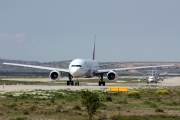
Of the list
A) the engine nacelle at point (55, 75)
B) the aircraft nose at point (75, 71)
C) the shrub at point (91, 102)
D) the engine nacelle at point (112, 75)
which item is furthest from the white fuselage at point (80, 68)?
the shrub at point (91, 102)

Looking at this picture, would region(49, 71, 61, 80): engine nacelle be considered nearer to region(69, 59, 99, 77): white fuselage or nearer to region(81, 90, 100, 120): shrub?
region(69, 59, 99, 77): white fuselage

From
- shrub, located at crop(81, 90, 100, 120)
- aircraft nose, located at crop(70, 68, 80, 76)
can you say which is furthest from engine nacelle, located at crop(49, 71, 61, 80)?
shrub, located at crop(81, 90, 100, 120)

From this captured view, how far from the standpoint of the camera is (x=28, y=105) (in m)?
39.1

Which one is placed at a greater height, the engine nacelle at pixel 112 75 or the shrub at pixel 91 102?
the engine nacelle at pixel 112 75

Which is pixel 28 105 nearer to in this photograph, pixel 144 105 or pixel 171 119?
pixel 144 105

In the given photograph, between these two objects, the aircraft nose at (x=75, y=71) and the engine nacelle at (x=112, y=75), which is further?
the engine nacelle at (x=112, y=75)

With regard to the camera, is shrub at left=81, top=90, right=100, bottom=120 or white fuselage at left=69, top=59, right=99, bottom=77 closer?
shrub at left=81, top=90, right=100, bottom=120

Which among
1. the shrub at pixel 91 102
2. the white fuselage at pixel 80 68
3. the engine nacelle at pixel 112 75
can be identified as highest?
the white fuselage at pixel 80 68

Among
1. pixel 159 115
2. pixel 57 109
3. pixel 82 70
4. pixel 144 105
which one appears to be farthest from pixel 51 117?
pixel 82 70

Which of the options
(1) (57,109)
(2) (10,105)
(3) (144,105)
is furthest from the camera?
(3) (144,105)

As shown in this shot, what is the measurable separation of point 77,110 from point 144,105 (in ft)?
26.6

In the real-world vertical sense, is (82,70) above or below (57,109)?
above

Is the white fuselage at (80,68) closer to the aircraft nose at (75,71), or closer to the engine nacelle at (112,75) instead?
the aircraft nose at (75,71)

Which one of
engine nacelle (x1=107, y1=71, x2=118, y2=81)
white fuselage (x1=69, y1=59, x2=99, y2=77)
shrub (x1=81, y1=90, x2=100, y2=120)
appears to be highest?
white fuselage (x1=69, y1=59, x2=99, y2=77)
